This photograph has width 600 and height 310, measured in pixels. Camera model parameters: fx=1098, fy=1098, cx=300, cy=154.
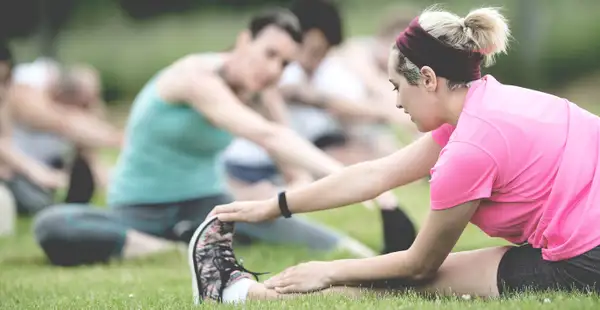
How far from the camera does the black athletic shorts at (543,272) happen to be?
3492 millimetres

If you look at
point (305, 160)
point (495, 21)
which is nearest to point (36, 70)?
point (305, 160)

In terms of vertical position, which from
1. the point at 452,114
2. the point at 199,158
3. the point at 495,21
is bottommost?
the point at 199,158

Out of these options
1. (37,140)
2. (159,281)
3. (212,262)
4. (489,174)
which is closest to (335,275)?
(212,262)

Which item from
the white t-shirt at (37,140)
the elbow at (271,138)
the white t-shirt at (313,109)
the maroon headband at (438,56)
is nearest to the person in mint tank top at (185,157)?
the elbow at (271,138)

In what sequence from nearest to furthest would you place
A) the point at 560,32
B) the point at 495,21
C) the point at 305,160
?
the point at 495,21
the point at 305,160
the point at 560,32

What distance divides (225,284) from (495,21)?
1332 millimetres

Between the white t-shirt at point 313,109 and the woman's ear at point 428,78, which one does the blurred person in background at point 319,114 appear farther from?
the woman's ear at point 428,78

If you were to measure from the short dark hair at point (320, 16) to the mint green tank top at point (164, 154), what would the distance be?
5.15 feet

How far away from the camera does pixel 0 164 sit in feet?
25.7

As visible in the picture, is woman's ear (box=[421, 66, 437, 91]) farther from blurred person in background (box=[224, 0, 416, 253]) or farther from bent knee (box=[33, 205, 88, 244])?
blurred person in background (box=[224, 0, 416, 253])

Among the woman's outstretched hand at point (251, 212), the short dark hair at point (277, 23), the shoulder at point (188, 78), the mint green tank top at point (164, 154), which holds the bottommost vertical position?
the mint green tank top at point (164, 154)

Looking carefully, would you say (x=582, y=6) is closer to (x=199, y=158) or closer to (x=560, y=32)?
(x=560, y=32)

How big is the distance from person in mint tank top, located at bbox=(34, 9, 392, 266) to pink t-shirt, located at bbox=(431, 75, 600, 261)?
2010 millimetres

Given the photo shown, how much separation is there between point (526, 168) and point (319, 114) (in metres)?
4.72
